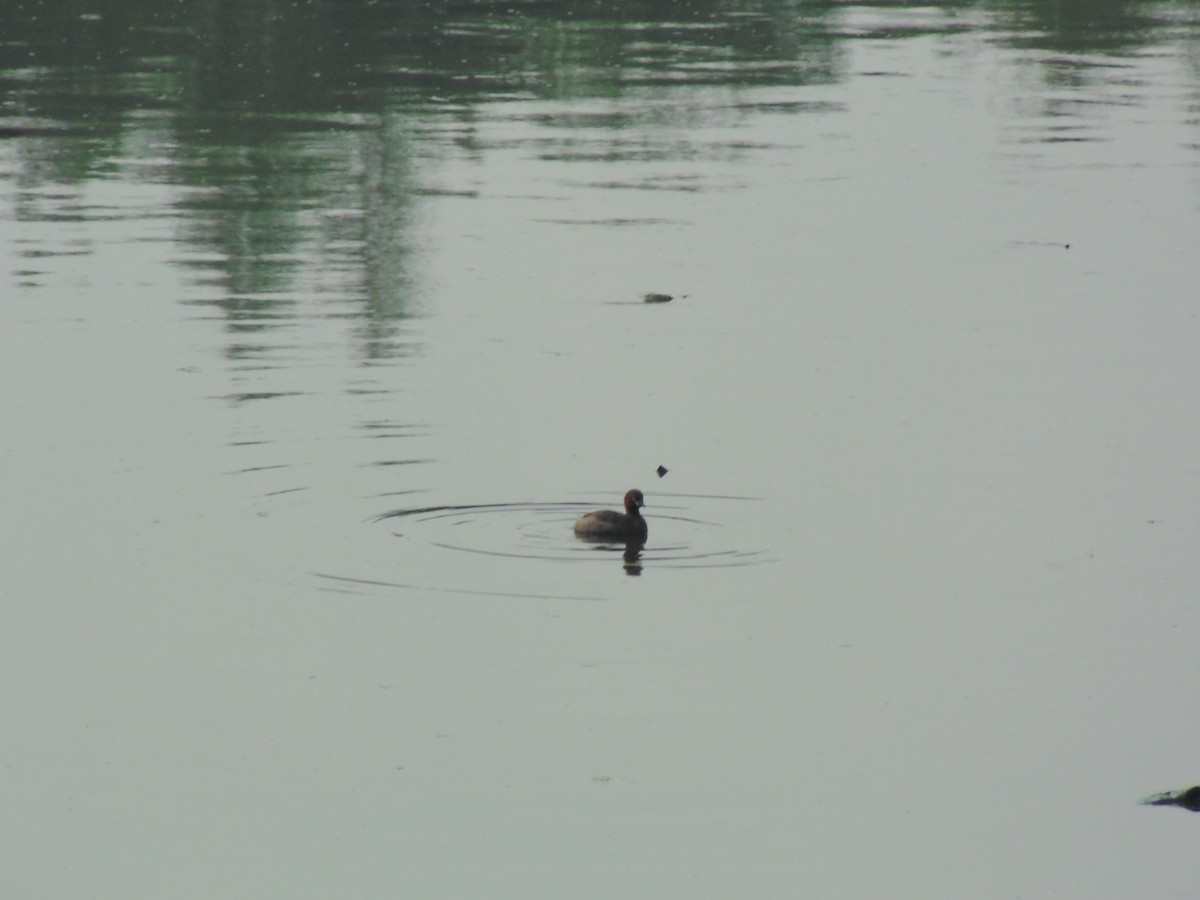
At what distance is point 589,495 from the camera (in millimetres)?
14961

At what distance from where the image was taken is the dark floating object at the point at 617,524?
13.8 m

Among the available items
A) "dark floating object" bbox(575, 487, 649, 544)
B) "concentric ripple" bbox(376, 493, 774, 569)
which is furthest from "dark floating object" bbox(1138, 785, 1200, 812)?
"dark floating object" bbox(575, 487, 649, 544)

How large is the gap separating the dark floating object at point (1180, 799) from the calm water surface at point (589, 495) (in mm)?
120

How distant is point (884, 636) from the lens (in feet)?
40.6

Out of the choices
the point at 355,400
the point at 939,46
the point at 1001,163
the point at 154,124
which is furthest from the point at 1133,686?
the point at 939,46

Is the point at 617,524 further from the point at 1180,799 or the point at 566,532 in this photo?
the point at 1180,799

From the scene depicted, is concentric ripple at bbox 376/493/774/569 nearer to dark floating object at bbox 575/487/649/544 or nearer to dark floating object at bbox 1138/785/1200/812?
dark floating object at bbox 575/487/649/544

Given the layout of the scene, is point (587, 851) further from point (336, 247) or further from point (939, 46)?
point (939, 46)

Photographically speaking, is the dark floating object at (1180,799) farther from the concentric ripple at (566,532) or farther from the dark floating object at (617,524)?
the dark floating object at (617,524)

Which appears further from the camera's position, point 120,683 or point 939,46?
point 939,46

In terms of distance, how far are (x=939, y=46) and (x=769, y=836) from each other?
3093 cm

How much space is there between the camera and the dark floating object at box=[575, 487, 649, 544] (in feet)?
45.2

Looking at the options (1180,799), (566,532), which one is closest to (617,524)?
(566,532)

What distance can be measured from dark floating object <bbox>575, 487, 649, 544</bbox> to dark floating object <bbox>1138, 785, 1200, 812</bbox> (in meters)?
4.31
